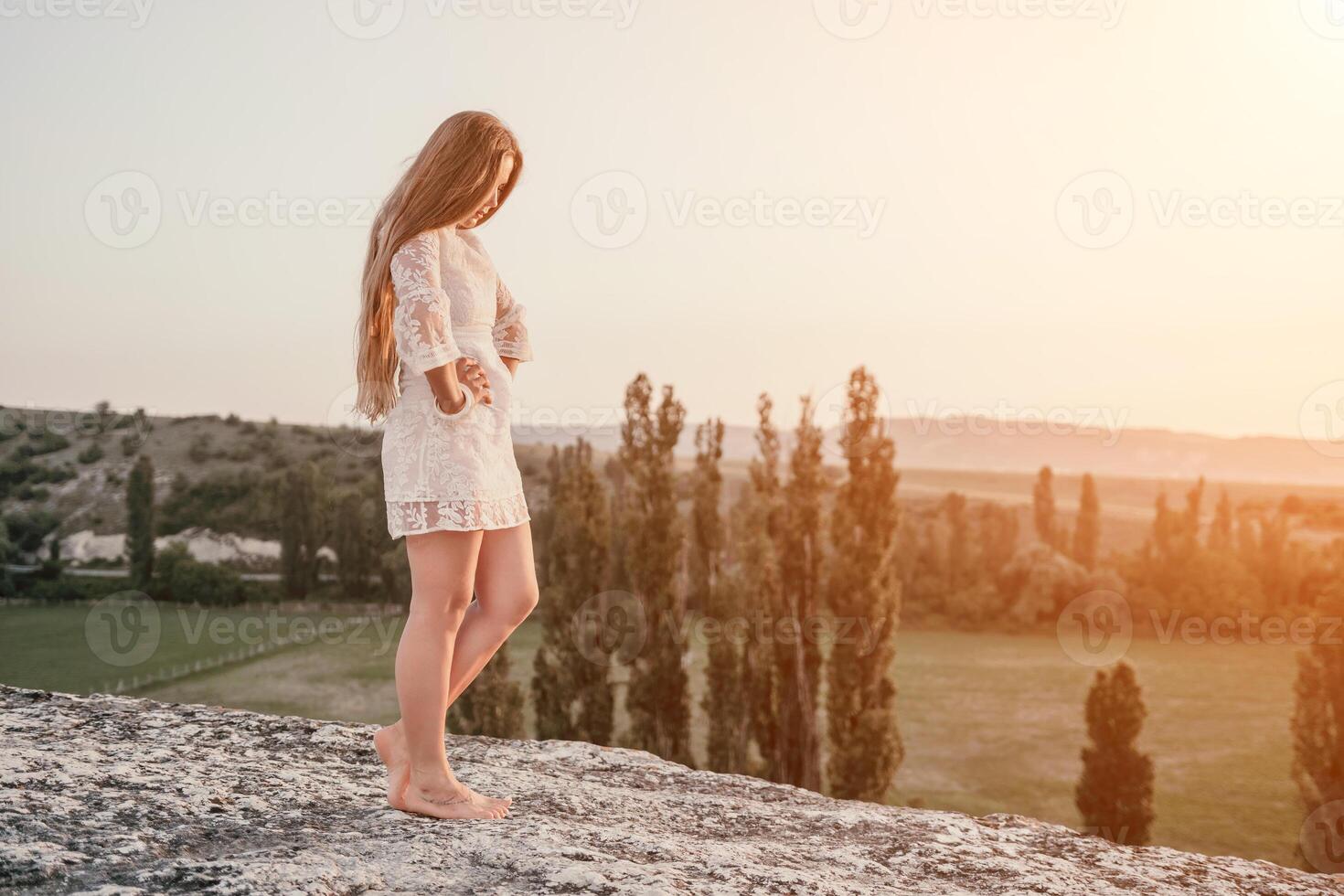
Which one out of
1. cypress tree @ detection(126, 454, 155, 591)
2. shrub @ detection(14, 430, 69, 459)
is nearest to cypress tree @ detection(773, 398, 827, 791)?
cypress tree @ detection(126, 454, 155, 591)

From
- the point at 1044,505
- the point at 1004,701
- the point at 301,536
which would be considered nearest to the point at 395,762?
the point at 1004,701

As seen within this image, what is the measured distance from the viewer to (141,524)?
41375 millimetres

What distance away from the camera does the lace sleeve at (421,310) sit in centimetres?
277

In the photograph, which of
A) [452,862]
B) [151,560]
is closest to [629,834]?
[452,862]

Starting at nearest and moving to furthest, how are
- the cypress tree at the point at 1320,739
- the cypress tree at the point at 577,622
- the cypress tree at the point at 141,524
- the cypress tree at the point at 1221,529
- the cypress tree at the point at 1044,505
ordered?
the cypress tree at the point at 1320,739 → the cypress tree at the point at 577,622 → the cypress tree at the point at 141,524 → the cypress tree at the point at 1221,529 → the cypress tree at the point at 1044,505

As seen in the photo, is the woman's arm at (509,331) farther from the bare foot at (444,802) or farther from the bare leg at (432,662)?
the bare foot at (444,802)

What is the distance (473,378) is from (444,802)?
1.26 meters

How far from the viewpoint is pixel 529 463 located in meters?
46.9

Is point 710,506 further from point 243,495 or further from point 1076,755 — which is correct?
point 243,495

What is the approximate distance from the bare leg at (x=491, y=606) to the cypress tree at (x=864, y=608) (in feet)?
49.2

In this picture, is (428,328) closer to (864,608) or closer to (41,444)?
(864,608)

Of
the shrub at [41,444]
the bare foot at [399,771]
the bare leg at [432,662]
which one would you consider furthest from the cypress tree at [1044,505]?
the bare leg at [432,662]

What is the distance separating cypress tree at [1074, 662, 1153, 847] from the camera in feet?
57.3

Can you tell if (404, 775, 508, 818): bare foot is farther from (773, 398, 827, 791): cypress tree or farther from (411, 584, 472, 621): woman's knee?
(773, 398, 827, 791): cypress tree
